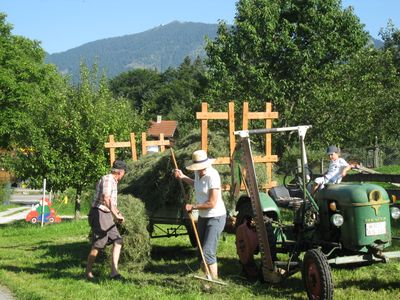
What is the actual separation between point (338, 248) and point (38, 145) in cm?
1411

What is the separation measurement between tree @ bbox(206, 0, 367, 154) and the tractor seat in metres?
15.9

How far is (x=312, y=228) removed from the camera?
6609 millimetres

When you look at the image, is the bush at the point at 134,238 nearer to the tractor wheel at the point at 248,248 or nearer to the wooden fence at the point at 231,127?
the wooden fence at the point at 231,127

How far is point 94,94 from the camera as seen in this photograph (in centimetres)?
1994

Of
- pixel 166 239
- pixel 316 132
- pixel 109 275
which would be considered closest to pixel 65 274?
pixel 109 275

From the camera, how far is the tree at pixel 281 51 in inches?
963

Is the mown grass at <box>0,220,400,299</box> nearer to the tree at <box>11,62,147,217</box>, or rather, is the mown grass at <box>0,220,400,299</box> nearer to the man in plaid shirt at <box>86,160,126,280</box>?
the man in plaid shirt at <box>86,160,126,280</box>

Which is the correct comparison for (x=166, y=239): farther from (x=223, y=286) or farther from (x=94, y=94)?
(x=94, y=94)

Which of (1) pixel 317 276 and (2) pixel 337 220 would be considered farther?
(2) pixel 337 220

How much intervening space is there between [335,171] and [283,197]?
0.99m

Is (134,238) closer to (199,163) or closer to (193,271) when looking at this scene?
(193,271)

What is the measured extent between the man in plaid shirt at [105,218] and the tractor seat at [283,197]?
214 cm

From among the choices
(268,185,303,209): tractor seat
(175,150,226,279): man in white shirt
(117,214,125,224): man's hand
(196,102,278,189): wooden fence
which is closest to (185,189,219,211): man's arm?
(175,150,226,279): man in white shirt

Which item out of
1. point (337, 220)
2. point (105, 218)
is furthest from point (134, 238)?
point (337, 220)
